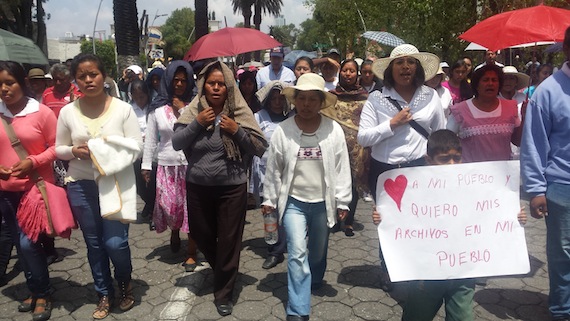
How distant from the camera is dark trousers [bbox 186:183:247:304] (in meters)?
3.90

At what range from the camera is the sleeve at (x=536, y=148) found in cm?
330

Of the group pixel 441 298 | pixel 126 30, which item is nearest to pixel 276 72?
pixel 441 298

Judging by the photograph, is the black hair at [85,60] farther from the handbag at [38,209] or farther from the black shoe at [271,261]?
the black shoe at [271,261]

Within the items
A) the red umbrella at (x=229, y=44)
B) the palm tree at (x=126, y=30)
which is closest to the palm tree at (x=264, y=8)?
the palm tree at (x=126, y=30)

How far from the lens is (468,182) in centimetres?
303

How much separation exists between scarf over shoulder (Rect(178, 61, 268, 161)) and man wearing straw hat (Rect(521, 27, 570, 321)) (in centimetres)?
200

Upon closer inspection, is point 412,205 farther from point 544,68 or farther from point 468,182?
point 544,68

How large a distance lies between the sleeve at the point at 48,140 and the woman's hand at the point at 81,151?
0.97 feet

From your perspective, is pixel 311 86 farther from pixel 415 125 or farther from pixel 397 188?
pixel 397 188

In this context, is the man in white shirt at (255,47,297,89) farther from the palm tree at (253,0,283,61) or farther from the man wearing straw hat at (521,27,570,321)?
the palm tree at (253,0,283,61)

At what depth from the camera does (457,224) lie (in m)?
3.04

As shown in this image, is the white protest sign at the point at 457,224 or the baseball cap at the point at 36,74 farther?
the baseball cap at the point at 36,74

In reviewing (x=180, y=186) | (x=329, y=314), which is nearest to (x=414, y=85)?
(x=329, y=314)

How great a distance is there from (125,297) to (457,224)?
262 centimetres
